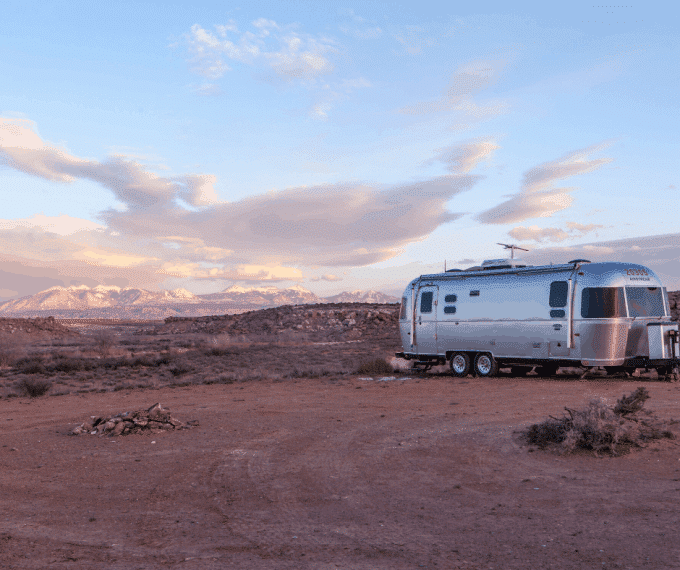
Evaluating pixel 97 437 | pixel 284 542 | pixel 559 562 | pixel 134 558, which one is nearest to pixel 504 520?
pixel 559 562

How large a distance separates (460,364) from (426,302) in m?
2.26

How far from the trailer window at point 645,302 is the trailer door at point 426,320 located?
5.72 meters

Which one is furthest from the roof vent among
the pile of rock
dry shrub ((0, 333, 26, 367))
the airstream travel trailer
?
dry shrub ((0, 333, 26, 367))

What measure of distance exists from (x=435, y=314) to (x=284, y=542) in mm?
14495

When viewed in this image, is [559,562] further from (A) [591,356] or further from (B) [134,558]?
(A) [591,356]

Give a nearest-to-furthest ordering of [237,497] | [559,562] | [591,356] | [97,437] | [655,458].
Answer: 1. [559,562]
2. [237,497]
3. [655,458]
4. [97,437]
5. [591,356]

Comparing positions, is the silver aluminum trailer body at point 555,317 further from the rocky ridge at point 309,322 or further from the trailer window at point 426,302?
the rocky ridge at point 309,322

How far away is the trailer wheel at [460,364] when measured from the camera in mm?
19094

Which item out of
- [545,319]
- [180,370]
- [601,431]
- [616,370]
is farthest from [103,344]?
[601,431]

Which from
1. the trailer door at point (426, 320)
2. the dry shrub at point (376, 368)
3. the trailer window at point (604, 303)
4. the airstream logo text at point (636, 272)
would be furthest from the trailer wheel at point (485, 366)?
the airstream logo text at point (636, 272)

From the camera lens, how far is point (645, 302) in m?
16.7

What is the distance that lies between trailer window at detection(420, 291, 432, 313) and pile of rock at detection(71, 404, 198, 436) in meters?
10.1

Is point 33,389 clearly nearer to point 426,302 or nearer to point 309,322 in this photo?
point 426,302

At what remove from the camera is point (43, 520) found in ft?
21.0
